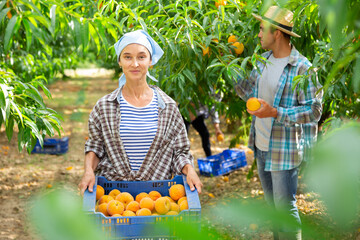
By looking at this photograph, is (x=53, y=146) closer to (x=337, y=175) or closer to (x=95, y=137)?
(x=95, y=137)

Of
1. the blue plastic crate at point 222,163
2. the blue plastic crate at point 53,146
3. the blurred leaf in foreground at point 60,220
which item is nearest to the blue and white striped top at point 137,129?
the blurred leaf in foreground at point 60,220

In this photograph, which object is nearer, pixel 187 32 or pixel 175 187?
pixel 175 187

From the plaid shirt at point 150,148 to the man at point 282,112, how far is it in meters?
0.60

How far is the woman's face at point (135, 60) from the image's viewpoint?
2.28 metres

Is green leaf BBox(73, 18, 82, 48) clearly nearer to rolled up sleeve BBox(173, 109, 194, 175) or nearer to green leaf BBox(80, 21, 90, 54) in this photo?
green leaf BBox(80, 21, 90, 54)

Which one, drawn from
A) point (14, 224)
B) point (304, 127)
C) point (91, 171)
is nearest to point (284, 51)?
point (304, 127)

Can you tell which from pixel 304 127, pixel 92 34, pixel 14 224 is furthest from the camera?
pixel 14 224

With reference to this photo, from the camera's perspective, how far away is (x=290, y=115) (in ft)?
8.95

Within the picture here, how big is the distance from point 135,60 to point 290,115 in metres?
1.08

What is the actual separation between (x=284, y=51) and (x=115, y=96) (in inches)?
46.8

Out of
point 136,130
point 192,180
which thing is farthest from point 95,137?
point 192,180

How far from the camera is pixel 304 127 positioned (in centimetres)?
301

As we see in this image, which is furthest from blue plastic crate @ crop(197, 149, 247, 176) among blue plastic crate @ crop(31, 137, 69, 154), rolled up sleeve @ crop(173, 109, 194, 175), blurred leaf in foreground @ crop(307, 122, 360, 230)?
blurred leaf in foreground @ crop(307, 122, 360, 230)

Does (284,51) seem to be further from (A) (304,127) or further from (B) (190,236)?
(B) (190,236)
